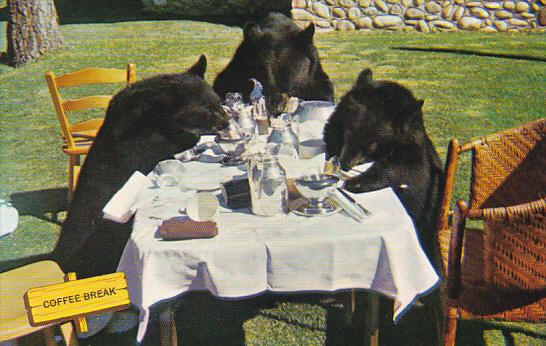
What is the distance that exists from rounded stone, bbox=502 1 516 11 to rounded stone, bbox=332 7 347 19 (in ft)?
10.9

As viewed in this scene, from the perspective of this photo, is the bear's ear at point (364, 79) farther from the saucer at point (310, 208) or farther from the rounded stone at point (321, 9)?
Result: the rounded stone at point (321, 9)

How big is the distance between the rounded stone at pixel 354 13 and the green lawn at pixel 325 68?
1.64 ft

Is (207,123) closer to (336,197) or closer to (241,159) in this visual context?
(241,159)

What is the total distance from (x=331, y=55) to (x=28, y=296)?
31.0 feet

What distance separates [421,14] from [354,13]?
→ 143 cm

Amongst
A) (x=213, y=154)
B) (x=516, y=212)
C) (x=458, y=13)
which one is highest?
(x=516, y=212)

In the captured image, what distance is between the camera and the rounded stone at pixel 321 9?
12367 millimetres

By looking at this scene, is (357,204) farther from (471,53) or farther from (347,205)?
(471,53)

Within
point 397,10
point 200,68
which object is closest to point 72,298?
point 200,68

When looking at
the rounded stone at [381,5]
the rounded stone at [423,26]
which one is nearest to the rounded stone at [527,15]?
the rounded stone at [423,26]

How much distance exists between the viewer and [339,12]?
12.5 metres

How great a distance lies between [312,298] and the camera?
139 inches

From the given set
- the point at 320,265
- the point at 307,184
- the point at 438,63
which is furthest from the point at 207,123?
the point at 438,63

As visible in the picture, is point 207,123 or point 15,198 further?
point 15,198
